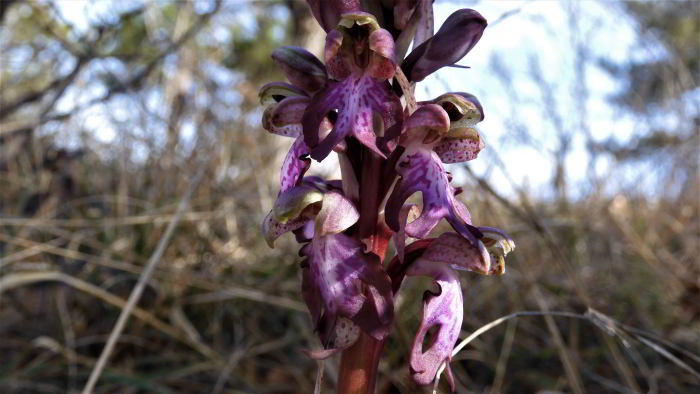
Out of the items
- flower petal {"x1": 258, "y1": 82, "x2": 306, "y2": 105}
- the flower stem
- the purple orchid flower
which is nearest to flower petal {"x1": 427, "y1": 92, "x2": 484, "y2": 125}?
the purple orchid flower

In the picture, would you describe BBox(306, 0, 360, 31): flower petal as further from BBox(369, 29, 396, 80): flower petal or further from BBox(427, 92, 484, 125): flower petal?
BBox(427, 92, 484, 125): flower petal

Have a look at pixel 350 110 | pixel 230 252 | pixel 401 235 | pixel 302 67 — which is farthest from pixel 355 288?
pixel 230 252

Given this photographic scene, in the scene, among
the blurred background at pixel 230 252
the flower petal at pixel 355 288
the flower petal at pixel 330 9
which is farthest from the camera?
the blurred background at pixel 230 252

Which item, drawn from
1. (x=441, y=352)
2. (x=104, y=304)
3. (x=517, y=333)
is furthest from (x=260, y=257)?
(x=441, y=352)

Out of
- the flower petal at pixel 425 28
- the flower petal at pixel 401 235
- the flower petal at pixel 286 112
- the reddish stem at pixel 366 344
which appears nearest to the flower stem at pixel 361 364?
the reddish stem at pixel 366 344

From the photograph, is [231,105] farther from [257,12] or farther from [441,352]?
[441,352]

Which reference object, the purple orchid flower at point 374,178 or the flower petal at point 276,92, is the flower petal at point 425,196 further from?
the flower petal at point 276,92
